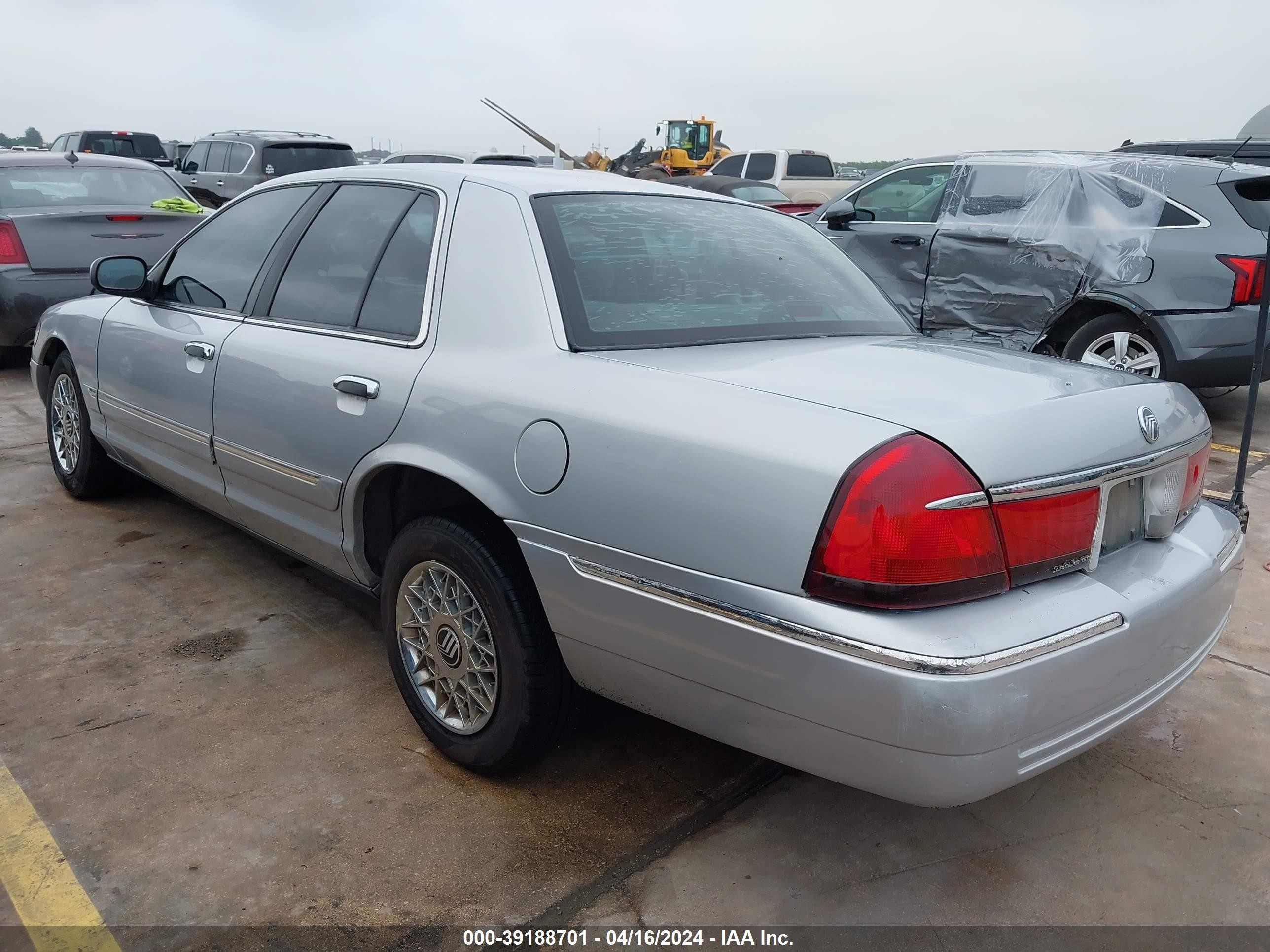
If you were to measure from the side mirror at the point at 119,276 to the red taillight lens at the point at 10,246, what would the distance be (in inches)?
147

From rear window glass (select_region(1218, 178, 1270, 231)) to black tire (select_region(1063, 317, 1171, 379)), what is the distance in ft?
2.59

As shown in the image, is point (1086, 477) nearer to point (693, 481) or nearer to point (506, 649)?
point (693, 481)

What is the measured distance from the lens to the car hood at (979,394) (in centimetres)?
190

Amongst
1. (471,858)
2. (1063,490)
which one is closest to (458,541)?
(471,858)

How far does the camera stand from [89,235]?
23.3 ft

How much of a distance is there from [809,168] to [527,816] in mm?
16173

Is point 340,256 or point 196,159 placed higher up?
point 196,159

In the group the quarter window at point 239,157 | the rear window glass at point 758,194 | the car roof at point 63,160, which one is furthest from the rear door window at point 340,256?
the quarter window at point 239,157

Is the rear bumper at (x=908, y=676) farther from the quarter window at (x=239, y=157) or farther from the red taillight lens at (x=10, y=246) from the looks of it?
the quarter window at (x=239, y=157)

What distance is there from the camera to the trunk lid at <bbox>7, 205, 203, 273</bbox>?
6949 millimetres

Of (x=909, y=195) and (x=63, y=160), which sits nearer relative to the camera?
(x=909, y=195)

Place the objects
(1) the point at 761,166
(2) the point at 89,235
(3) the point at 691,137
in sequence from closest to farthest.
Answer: (2) the point at 89,235 < (1) the point at 761,166 < (3) the point at 691,137

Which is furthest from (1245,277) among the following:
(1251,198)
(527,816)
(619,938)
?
(619,938)

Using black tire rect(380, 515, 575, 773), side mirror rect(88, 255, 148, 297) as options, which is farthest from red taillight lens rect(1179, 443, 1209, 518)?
side mirror rect(88, 255, 148, 297)
